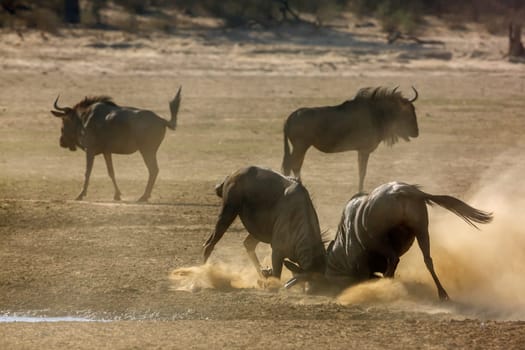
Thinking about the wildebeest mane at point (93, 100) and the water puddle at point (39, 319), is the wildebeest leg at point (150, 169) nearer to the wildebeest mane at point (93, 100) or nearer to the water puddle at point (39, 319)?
the wildebeest mane at point (93, 100)

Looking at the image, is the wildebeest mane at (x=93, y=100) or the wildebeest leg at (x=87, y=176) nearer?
the wildebeest leg at (x=87, y=176)

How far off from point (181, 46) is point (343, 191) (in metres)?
13.2

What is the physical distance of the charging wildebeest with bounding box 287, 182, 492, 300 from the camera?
1030cm

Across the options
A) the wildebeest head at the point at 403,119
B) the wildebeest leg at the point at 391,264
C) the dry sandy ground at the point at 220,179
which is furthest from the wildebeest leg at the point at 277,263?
Answer: the wildebeest head at the point at 403,119

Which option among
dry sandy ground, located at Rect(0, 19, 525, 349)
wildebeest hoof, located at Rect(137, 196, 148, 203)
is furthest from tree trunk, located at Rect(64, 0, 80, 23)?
wildebeest hoof, located at Rect(137, 196, 148, 203)

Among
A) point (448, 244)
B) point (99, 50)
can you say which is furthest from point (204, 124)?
point (448, 244)

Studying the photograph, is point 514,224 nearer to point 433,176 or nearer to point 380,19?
point 433,176

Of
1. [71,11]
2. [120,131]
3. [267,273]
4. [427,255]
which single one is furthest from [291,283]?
[71,11]

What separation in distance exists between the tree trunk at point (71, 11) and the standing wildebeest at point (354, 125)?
1530cm

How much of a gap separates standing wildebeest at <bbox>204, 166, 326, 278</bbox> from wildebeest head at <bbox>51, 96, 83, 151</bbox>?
21.4 feet

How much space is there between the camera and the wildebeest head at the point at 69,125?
18.0 metres

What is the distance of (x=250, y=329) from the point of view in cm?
966

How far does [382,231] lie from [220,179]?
27.4ft

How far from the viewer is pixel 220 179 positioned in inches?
734
